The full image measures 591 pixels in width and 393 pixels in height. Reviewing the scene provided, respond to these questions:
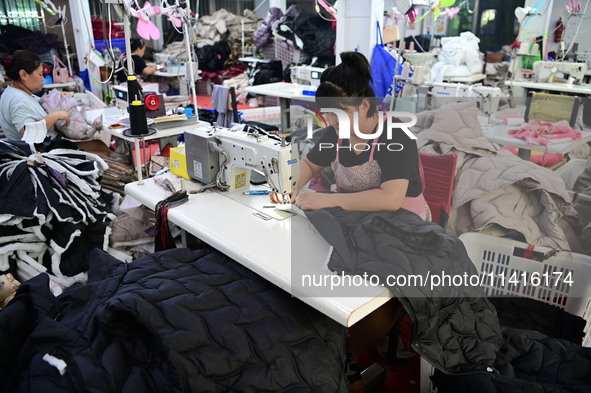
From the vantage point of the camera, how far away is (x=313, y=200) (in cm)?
171

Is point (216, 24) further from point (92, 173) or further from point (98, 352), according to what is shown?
point (98, 352)

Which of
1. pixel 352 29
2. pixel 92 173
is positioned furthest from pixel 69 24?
pixel 92 173

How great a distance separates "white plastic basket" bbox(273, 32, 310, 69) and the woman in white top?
187 inches

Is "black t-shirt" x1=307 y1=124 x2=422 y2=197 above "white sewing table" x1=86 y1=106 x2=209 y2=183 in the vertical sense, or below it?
above

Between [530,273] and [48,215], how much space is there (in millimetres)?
2122

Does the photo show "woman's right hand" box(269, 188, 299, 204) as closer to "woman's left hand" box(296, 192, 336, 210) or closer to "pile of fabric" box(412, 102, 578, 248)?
"woman's left hand" box(296, 192, 336, 210)

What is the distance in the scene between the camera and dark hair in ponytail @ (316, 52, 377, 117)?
155cm

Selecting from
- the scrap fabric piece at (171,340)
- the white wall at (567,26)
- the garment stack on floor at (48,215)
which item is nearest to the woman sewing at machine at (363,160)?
the scrap fabric piece at (171,340)

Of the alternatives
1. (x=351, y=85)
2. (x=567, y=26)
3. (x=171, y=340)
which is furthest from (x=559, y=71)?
(x=171, y=340)

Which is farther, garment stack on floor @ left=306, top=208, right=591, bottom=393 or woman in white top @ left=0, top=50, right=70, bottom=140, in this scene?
woman in white top @ left=0, top=50, right=70, bottom=140

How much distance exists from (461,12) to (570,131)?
32.7 feet

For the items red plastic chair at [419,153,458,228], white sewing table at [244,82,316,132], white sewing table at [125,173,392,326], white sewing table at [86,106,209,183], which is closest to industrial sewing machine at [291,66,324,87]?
white sewing table at [244,82,316,132]

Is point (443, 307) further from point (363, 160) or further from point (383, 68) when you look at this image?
point (383, 68)

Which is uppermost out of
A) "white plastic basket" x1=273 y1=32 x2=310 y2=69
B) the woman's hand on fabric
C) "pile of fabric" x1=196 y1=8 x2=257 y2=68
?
"pile of fabric" x1=196 y1=8 x2=257 y2=68
